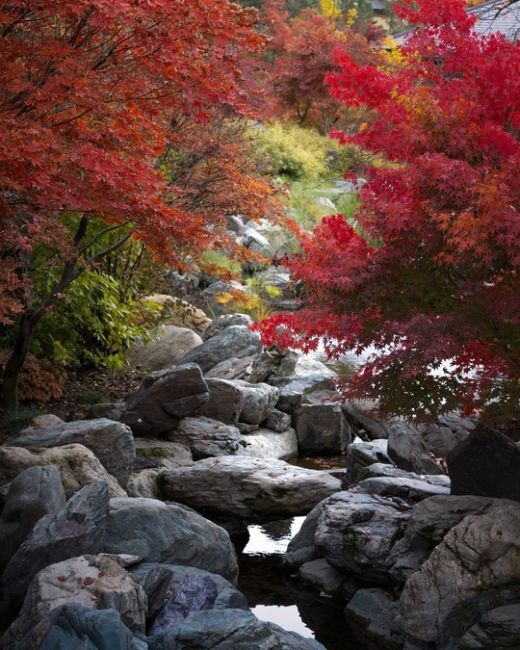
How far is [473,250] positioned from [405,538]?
2.48 m

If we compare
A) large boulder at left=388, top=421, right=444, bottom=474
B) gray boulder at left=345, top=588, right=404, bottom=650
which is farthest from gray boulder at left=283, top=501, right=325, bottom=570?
large boulder at left=388, top=421, right=444, bottom=474

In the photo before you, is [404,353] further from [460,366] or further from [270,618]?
[270,618]

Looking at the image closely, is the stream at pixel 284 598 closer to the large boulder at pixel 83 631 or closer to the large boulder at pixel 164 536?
the large boulder at pixel 164 536

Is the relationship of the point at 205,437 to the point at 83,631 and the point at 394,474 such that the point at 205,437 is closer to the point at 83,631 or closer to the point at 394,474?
the point at 394,474

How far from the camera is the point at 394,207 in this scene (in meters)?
5.67

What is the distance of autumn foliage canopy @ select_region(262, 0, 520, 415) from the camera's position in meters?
5.42

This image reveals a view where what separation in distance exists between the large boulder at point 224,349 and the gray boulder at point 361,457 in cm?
388

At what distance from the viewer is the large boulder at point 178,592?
18.9 ft

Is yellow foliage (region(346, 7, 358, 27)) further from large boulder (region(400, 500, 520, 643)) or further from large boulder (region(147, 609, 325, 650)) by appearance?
large boulder (region(147, 609, 325, 650))

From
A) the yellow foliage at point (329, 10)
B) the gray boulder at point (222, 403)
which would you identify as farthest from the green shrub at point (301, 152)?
the gray boulder at point (222, 403)

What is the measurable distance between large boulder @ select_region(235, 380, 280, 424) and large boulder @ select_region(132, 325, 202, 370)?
2.27 metres

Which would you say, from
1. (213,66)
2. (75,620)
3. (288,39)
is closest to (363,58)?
(288,39)

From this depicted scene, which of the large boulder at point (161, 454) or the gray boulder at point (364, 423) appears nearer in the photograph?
the large boulder at point (161, 454)

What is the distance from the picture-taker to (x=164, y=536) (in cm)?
642
